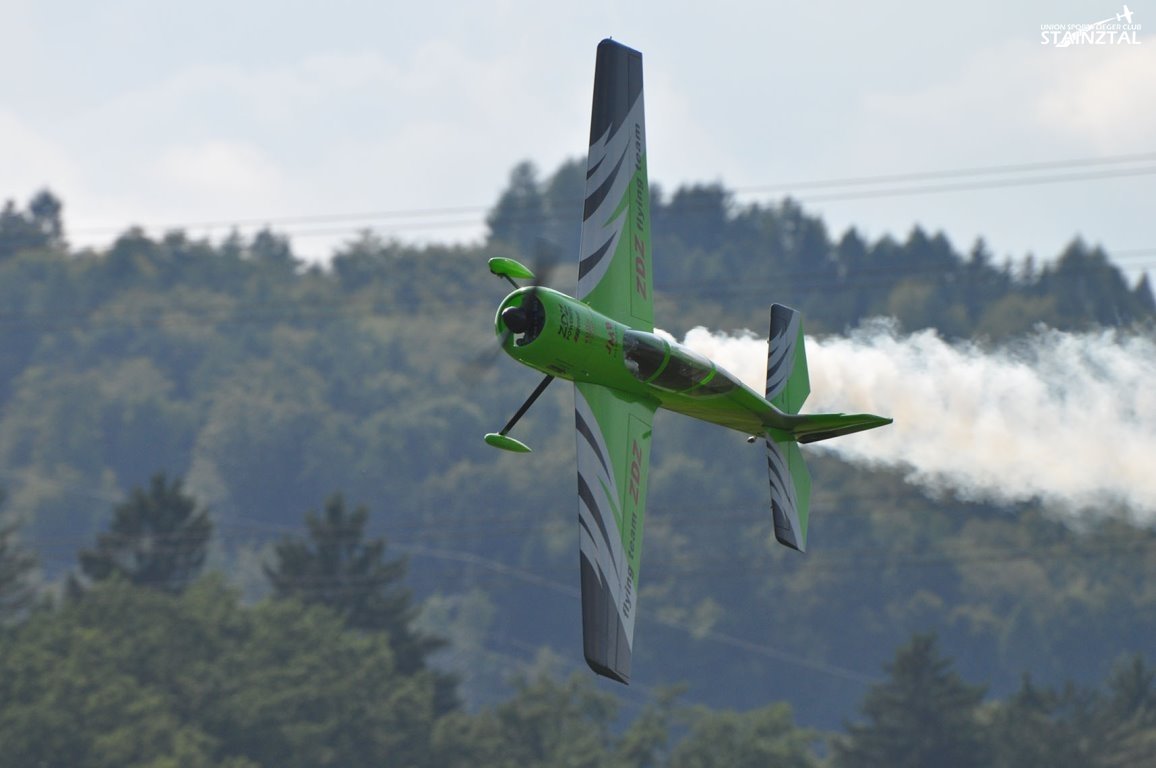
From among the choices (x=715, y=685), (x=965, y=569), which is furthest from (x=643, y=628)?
(x=965, y=569)

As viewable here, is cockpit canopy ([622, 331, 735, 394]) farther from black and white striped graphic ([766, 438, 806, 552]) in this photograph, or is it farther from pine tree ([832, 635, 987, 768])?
pine tree ([832, 635, 987, 768])

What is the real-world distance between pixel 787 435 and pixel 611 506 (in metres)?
3.58

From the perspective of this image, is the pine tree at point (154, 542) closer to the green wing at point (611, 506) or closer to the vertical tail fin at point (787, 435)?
the vertical tail fin at point (787, 435)

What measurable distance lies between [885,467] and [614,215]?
8.71 meters

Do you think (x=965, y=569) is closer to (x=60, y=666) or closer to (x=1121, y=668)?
(x=1121, y=668)

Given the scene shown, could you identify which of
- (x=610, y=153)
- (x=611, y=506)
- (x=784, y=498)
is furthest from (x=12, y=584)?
(x=611, y=506)

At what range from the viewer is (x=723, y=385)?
26750mm

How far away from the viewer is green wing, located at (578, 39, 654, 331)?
27016 mm

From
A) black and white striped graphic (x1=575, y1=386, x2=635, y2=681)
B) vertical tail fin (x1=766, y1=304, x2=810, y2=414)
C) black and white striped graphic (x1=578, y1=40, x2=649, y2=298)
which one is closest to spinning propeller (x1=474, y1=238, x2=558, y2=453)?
black and white striped graphic (x1=575, y1=386, x2=635, y2=681)

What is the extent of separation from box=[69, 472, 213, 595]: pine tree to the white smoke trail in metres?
77.8

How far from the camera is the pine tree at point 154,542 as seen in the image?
10656 cm

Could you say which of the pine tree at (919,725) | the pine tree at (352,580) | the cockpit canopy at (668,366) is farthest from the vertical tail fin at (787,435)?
the pine tree at (352,580)

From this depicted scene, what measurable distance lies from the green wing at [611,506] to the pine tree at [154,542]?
83.6 meters

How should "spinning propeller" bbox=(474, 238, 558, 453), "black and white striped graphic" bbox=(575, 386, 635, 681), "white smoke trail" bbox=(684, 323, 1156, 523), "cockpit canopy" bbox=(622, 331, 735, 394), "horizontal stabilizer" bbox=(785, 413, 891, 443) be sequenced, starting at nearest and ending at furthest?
"black and white striped graphic" bbox=(575, 386, 635, 681) → "spinning propeller" bbox=(474, 238, 558, 453) → "cockpit canopy" bbox=(622, 331, 735, 394) → "horizontal stabilizer" bbox=(785, 413, 891, 443) → "white smoke trail" bbox=(684, 323, 1156, 523)
